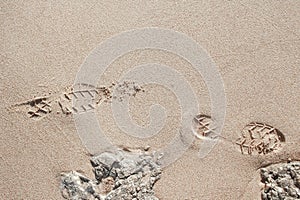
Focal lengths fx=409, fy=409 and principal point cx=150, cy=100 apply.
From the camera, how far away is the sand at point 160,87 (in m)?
3.05

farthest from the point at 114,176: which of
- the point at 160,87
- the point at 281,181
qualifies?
the point at 281,181

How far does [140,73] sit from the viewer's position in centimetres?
318

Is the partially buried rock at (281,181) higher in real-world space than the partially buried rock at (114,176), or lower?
lower

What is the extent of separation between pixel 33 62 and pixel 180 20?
1.21m

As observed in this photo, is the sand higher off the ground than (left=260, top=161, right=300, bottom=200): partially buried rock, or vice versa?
the sand

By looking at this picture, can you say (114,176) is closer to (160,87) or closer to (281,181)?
(160,87)

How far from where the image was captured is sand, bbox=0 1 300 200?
3.05 metres

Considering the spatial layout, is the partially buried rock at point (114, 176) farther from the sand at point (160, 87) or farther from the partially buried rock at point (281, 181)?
the partially buried rock at point (281, 181)

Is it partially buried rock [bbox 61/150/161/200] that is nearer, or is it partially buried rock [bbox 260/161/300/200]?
partially buried rock [bbox 260/161/300/200]

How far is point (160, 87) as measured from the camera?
10.4 feet

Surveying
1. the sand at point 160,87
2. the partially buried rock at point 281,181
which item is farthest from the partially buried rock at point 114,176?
the partially buried rock at point 281,181

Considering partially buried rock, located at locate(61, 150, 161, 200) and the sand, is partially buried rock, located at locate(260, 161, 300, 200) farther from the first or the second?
partially buried rock, located at locate(61, 150, 161, 200)

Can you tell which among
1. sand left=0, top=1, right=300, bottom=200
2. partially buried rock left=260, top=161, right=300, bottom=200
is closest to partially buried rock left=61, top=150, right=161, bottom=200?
sand left=0, top=1, right=300, bottom=200

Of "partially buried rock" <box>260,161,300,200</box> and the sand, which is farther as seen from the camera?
the sand
